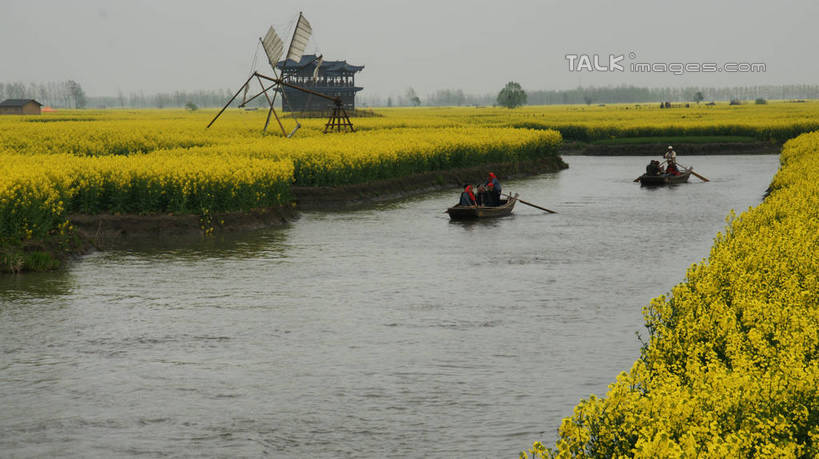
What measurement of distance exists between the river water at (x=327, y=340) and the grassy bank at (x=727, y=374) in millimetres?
2469

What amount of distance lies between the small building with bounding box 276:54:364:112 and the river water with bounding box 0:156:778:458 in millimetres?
97038

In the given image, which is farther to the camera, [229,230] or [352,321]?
[229,230]

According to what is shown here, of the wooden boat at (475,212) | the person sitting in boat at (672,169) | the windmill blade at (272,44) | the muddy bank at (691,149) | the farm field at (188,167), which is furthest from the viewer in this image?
the muddy bank at (691,149)

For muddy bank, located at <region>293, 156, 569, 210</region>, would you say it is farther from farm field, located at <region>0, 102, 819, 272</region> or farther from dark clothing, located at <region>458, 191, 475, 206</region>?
dark clothing, located at <region>458, 191, 475, 206</region>

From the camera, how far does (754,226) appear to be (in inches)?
677

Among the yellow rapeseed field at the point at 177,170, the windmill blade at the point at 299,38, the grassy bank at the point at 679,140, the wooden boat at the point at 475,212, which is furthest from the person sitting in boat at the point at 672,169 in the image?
the grassy bank at the point at 679,140

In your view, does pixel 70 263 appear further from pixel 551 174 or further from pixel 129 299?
pixel 551 174

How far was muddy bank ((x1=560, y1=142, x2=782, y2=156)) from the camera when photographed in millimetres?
78500

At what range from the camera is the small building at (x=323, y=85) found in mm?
125250

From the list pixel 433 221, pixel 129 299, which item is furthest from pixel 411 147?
pixel 129 299

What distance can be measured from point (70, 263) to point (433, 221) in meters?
13.7

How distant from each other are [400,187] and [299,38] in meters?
19.5

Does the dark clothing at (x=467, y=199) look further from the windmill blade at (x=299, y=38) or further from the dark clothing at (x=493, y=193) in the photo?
the windmill blade at (x=299, y=38)

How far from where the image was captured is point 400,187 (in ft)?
148
